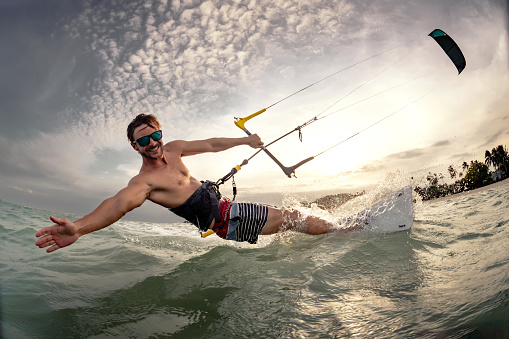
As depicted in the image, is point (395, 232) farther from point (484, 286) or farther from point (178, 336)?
point (178, 336)

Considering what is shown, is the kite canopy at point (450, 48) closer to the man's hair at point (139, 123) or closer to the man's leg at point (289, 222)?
the man's leg at point (289, 222)

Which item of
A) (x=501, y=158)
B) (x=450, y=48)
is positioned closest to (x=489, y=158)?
(x=501, y=158)

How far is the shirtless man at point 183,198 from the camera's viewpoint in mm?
3283

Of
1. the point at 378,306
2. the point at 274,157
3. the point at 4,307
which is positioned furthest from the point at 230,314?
the point at 274,157

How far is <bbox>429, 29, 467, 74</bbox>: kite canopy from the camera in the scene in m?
7.73

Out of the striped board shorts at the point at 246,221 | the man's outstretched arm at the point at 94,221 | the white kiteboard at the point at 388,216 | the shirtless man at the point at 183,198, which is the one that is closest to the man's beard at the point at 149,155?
the shirtless man at the point at 183,198

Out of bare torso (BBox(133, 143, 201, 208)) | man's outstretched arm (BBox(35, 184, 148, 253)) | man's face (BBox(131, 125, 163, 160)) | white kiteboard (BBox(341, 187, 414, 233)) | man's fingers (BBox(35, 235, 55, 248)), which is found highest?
man's face (BBox(131, 125, 163, 160))

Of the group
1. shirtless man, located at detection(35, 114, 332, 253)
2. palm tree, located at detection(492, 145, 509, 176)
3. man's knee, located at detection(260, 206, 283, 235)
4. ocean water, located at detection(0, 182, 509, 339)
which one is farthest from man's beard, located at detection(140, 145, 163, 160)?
palm tree, located at detection(492, 145, 509, 176)

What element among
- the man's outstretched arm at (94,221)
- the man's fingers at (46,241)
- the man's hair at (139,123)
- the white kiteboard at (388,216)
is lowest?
the white kiteboard at (388,216)

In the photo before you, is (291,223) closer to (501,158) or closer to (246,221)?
(246,221)

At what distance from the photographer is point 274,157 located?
5.69 meters

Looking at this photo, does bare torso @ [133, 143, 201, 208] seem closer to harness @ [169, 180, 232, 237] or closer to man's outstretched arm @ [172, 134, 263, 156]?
harness @ [169, 180, 232, 237]

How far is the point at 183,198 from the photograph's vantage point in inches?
159

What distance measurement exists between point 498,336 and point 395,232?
365cm
